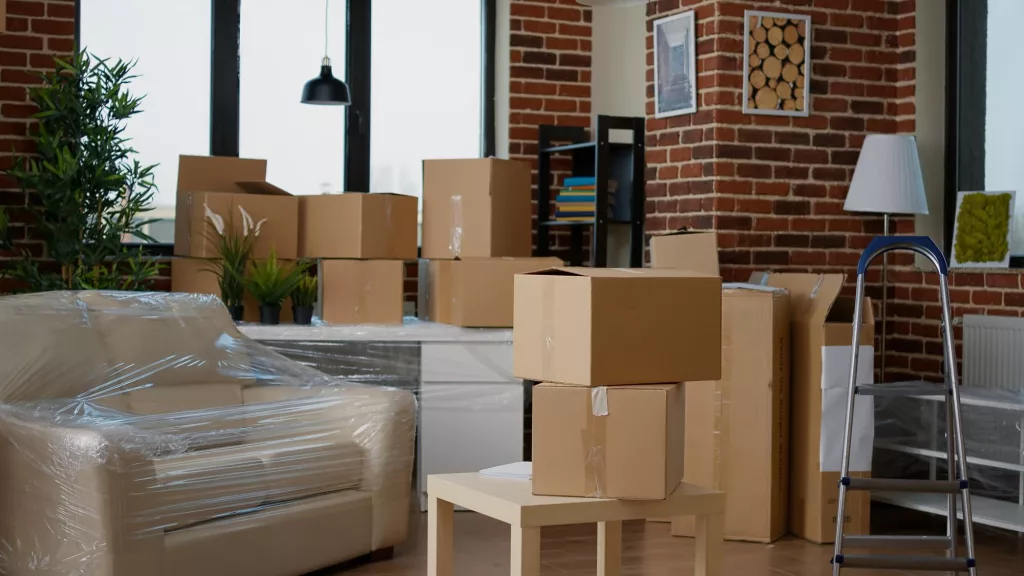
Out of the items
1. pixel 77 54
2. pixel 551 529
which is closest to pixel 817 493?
pixel 551 529

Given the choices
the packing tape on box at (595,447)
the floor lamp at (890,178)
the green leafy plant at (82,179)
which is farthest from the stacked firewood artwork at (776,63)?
the packing tape on box at (595,447)

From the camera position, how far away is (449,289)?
4684mm

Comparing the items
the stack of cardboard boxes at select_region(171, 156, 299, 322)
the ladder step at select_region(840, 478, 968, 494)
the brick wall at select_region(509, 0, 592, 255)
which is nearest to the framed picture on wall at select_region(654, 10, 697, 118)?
the brick wall at select_region(509, 0, 592, 255)

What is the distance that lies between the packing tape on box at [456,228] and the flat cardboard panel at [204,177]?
2.58 feet

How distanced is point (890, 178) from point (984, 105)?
62 centimetres

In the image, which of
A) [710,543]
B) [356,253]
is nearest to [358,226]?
[356,253]

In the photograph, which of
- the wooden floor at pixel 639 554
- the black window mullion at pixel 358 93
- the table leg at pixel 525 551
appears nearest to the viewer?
the table leg at pixel 525 551

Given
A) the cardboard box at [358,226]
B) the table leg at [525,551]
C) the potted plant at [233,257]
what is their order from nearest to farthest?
1. the table leg at [525,551]
2. the potted plant at [233,257]
3. the cardboard box at [358,226]

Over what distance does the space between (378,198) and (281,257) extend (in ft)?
1.45

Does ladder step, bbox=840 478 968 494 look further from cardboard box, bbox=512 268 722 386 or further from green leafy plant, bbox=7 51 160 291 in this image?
green leafy plant, bbox=7 51 160 291

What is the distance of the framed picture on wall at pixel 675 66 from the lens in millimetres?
4727

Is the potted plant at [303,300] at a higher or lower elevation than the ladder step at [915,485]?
higher

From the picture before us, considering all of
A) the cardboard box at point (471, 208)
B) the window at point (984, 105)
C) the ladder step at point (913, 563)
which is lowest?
the ladder step at point (913, 563)

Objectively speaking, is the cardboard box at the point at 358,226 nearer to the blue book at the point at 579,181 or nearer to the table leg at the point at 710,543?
the blue book at the point at 579,181
